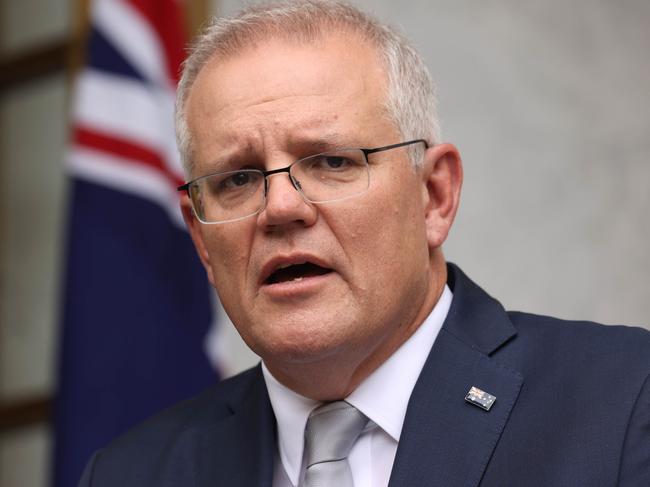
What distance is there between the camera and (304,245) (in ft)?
8.12

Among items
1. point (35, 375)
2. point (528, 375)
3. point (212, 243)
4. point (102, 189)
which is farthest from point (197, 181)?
point (35, 375)

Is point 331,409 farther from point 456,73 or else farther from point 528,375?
point 456,73

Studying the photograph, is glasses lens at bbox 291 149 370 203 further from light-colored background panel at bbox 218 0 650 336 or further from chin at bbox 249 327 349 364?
light-colored background panel at bbox 218 0 650 336

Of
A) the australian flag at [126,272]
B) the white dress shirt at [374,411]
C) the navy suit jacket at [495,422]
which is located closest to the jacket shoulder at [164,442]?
the navy suit jacket at [495,422]

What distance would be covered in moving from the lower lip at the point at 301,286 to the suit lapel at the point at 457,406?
31 centimetres

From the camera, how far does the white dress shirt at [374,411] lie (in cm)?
257

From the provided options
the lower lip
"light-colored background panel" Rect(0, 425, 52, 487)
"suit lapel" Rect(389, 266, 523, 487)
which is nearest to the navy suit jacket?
"suit lapel" Rect(389, 266, 523, 487)

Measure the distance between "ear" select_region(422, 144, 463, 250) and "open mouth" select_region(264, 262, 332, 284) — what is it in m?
0.32

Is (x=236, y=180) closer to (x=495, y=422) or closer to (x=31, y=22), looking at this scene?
(x=495, y=422)

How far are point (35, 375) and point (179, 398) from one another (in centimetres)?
188

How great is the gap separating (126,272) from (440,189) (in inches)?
70.7

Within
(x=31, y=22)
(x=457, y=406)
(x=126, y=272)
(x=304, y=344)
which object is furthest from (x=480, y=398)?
(x=31, y=22)

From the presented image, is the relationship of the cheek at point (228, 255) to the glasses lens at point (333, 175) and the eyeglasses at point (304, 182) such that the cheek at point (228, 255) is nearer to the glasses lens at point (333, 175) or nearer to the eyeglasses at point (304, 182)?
the eyeglasses at point (304, 182)

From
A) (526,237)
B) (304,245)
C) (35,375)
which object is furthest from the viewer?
(35,375)
